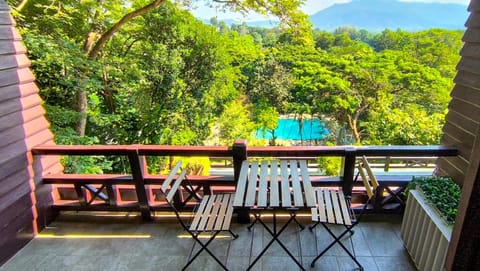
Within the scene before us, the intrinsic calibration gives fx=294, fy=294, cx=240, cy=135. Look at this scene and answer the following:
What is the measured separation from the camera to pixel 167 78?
28.4ft

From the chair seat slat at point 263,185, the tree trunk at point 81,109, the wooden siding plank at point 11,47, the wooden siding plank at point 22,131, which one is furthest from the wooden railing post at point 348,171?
the tree trunk at point 81,109

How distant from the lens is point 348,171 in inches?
98.7

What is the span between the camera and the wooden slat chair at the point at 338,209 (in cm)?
202

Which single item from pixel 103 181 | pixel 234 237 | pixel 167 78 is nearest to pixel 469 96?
pixel 234 237

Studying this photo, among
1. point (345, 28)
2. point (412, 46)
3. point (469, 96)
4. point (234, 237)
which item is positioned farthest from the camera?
point (345, 28)

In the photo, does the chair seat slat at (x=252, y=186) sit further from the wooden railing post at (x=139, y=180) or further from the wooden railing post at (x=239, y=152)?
the wooden railing post at (x=139, y=180)

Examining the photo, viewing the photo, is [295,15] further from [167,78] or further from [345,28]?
[345,28]

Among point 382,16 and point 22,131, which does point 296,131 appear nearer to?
point 382,16

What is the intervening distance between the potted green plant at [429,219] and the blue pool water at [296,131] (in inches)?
636

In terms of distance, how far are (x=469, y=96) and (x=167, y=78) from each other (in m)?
7.66

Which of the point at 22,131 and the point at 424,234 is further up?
the point at 22,131

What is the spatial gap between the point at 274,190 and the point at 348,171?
81 cm

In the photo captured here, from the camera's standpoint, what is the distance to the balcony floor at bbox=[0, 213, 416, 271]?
2.21m

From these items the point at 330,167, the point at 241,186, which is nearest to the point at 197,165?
the point at 330,167
